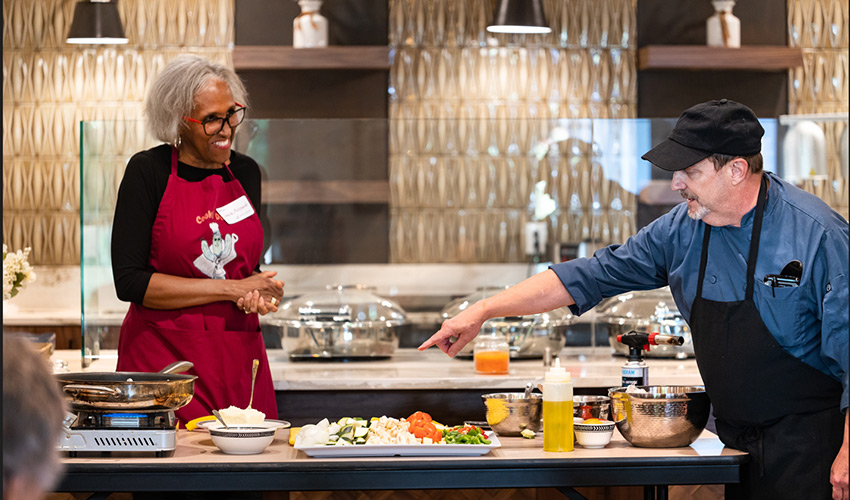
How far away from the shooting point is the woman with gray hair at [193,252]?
Result: 2.61m

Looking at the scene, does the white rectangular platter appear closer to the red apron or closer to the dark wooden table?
the dark wooden table

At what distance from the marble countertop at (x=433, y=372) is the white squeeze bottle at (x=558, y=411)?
Result: 0.91m

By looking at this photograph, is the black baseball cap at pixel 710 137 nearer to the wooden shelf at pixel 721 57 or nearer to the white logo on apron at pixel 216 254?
the white logo on apron at pixel 216 254

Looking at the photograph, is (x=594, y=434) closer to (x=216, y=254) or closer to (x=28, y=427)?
(x=216, y=254)

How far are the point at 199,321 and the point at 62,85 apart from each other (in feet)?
11.9

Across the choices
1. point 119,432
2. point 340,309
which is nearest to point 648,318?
point 340,309

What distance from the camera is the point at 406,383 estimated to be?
3053 millimetres

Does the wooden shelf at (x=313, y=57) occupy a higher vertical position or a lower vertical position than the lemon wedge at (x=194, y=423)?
higher

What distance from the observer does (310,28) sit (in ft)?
17.5

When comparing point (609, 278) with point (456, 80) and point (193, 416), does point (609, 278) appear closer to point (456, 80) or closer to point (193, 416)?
point (193, 416)

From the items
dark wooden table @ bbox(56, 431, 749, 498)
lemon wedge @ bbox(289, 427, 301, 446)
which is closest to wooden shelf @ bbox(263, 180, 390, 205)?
lemon wedge @ bbox(289, 427, 301, 446)

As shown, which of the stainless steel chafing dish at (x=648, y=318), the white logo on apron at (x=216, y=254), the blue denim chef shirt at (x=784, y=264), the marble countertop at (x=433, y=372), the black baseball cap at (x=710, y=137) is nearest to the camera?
the blue denim chef shirt at (x=784, y=264)

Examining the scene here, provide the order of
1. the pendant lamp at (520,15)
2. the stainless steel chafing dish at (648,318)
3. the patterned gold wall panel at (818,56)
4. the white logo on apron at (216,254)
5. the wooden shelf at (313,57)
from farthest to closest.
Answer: the patterned gold wall panel at (818,56) → the wooden shelf at (313,57) → the pendant lamp at (520,15) → the stainless steel chafing dish at (648,318) → the white logo on apron at (216,254)

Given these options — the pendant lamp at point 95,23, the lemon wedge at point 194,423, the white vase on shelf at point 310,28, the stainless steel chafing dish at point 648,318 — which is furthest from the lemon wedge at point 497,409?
the pendant lamp at point 95,23
